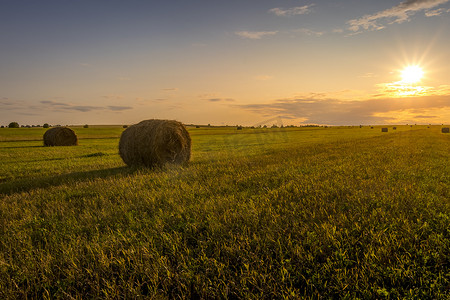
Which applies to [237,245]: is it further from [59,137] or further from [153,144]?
[59,137]

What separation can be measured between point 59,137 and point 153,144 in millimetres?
24921

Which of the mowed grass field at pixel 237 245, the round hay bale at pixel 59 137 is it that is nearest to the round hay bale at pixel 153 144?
the mowed grass field at pixel 237 245

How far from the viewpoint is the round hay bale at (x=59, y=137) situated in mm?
29956

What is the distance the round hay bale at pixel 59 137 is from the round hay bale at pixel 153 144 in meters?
22.7

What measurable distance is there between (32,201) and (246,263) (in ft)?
20.7

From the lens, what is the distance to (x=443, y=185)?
622 centimetres

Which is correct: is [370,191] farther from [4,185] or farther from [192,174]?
[4,185]

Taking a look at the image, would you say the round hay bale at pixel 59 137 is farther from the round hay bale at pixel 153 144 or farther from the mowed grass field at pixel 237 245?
the mowed grass field at pixel 237 245

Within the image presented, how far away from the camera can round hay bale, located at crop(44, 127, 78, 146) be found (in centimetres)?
2996

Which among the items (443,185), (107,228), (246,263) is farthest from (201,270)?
(443,185)

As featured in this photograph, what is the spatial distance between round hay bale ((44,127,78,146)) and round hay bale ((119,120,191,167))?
74.6ft

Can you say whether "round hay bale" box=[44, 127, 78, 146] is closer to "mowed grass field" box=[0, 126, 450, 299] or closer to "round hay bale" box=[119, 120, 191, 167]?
"round hay bale" box=[119, 120, 191, 167]

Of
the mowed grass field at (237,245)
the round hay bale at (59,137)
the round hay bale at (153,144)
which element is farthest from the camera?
the round hay bale at (59,137)

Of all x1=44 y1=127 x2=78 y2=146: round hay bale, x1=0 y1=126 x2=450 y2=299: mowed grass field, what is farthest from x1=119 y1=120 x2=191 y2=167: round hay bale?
x1=44 y1=127 x2=78 y2=146: round hay bale
